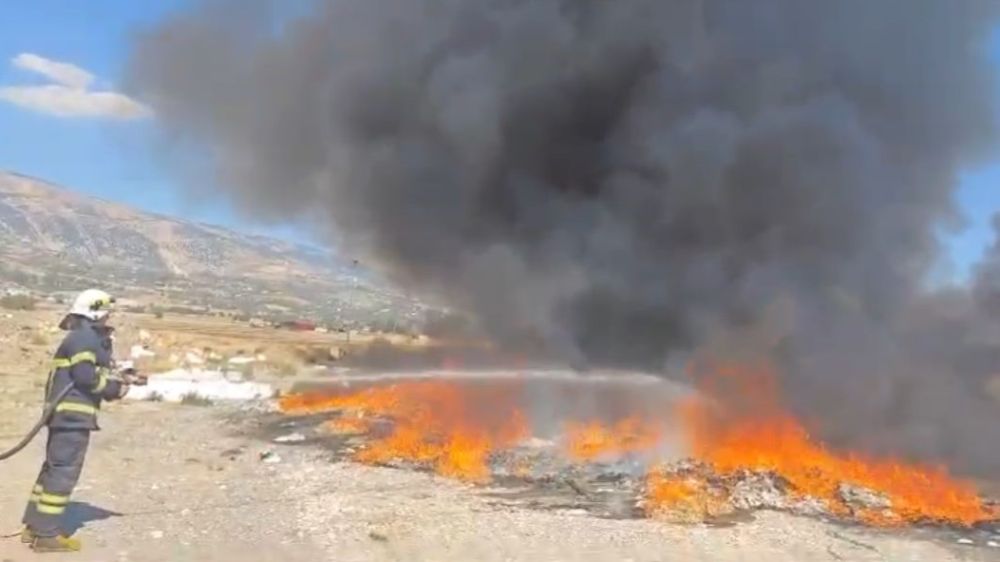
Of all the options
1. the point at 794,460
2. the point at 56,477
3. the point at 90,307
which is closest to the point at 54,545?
the point at 56,477

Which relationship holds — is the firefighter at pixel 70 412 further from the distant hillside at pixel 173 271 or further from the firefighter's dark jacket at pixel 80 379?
the distant hillside at pixel 173 271

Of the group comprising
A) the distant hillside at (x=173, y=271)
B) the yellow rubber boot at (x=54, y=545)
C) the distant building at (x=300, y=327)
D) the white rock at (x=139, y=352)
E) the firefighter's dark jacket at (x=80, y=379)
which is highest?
the distant hillside at (x=173, y=271)

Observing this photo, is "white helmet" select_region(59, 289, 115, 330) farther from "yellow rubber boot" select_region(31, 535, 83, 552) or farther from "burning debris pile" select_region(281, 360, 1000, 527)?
"burning debris pile" select_region(281, 360, 1000, 527)

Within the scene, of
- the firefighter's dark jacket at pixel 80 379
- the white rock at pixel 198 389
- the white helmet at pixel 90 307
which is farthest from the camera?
the white rock at pixel 198 389

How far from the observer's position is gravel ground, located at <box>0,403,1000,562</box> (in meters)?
9.14

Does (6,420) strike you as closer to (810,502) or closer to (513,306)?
(513,306)

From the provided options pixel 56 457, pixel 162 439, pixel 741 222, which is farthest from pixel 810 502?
pixel 162 439

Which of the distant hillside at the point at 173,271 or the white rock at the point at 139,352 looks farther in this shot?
the distant hillside at the point at 173,271

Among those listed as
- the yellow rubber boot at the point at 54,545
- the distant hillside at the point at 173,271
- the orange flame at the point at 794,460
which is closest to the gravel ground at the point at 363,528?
the yellow rubber boot at the point at 54,545

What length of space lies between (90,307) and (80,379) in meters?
0.66

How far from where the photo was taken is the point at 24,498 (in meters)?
11.1

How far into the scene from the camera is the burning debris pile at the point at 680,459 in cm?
1138

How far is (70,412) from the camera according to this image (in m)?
8.65

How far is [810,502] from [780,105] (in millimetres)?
7202
